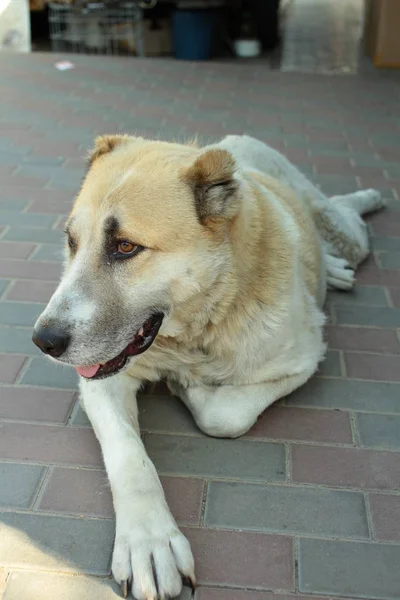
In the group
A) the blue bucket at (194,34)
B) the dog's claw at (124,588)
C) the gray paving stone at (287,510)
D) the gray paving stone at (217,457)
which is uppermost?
the dog's claw at (124,588)

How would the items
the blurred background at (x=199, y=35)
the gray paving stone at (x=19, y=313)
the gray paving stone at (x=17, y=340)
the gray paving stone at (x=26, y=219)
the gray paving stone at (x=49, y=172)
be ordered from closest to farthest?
the gray paving stone at (x=17, y=340) → the gray paving stone at (x=19, y=313) → the gray paving stone at (x=26, y=219) → the gray paving stone at (x=49, y=172) → the blurred background at (x=199, y=35)

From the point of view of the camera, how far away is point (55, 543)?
84.9 inches

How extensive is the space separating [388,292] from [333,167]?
1.96 m

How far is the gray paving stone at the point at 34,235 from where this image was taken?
413 cm

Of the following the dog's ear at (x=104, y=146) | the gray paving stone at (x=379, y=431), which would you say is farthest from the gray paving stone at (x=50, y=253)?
the gray paving stone at (x=379, y=431)

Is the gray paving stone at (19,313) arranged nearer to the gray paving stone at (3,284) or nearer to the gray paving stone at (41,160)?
the gray paving stone at (3,284)

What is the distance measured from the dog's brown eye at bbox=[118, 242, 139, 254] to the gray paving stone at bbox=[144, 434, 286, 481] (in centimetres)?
77

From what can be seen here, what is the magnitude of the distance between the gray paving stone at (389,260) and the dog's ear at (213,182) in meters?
1.89

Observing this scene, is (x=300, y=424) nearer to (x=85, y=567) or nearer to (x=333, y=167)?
(x=85, y=567)

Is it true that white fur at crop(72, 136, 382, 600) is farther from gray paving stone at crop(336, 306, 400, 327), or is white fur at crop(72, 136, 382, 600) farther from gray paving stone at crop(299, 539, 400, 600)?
gray paving stone at crop(336, 306, 400, 327)

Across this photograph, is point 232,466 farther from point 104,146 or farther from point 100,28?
point 100,28

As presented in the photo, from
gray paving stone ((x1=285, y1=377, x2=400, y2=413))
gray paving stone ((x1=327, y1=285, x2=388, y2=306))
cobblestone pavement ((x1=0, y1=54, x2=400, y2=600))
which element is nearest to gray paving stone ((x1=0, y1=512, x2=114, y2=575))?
cobblestone pavement ((x1=0, y1=54, x2=400, y2=600))

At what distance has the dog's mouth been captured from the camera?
235 cm

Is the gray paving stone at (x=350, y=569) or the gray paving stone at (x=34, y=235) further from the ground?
the gray paving stone at (x=350, y=569)
